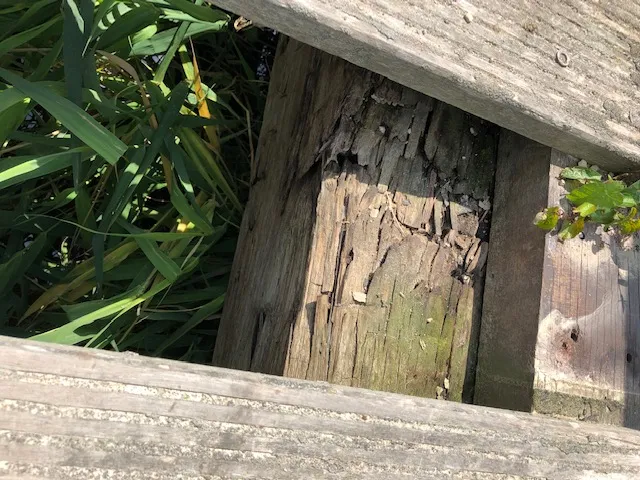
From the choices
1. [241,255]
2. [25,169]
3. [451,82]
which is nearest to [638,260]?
[451,82]

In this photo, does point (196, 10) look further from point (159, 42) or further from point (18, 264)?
point (18, 264)

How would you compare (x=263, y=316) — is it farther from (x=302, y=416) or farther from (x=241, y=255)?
(x=302, y=416)

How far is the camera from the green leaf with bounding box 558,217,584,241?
120cm

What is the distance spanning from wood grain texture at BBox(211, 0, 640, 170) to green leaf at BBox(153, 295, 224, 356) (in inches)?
30.9

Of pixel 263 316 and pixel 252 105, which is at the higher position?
pixel 252 105

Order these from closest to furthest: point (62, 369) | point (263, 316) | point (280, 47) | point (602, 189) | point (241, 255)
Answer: point (62, 369), point (602, 189), point (263, 316), point (241, 255), point (280, 47)

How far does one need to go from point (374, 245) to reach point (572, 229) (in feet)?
1.30

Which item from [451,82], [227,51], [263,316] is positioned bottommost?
[263,316]

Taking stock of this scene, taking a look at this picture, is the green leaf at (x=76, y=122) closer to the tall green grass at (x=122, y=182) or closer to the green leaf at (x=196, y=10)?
the tall green grass at (x=122, y=182)

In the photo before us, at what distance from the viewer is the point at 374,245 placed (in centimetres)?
129

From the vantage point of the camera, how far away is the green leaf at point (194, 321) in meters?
1.55

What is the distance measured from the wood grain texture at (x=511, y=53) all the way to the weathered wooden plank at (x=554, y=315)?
0.38ft

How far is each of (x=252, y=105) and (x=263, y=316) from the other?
30.9 inches

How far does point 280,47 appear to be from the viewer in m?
1.68
